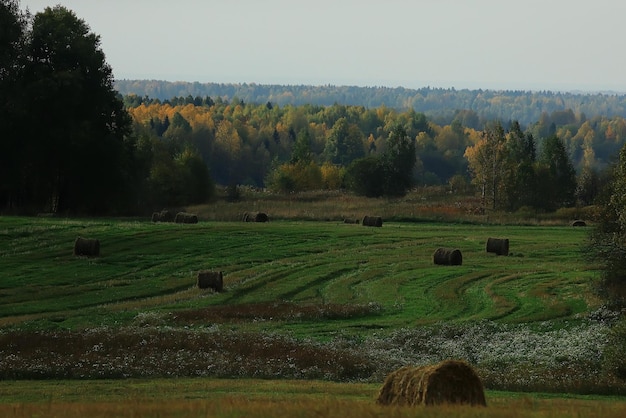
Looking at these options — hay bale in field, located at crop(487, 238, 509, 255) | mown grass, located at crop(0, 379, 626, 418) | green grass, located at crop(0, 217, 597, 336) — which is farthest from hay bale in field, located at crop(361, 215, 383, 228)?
mown grass, located at crop(0, 379, 626, 418)

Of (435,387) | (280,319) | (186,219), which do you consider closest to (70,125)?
(186,219)

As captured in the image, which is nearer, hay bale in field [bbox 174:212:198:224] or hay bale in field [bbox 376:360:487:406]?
hay bale in field [bbox 376:360:487:406]

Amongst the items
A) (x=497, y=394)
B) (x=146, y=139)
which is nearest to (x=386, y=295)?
(x=497, y=394)

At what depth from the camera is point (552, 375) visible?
33125 millimetres

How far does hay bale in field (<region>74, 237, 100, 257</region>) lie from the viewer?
61219 millimetres

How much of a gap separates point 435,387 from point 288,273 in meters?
37.6

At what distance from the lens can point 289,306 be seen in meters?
47.5

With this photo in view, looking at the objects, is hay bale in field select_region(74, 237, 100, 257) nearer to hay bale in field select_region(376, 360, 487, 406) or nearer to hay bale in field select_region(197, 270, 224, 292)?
hay bale in field select_region(197, 270, 224, 292)

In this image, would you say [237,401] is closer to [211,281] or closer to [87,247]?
[211,281]

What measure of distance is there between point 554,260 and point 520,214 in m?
42.1

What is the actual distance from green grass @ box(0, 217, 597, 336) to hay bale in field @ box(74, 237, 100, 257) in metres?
0.49

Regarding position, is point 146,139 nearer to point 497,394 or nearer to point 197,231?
point 197,231

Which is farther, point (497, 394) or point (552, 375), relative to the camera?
point (552, 375)

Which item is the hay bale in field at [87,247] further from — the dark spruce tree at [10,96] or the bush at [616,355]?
the bush at [616,355]
